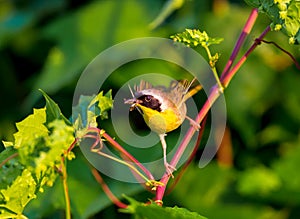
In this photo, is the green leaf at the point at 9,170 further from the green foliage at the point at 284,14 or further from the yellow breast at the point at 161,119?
the green foliage at the point at 284,14

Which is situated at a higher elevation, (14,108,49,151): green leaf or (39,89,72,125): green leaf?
(39,89,72,125): green leaf

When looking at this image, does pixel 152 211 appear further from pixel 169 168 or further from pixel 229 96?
pixel 229 96

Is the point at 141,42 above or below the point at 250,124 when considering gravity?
above

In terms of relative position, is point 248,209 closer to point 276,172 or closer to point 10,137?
point 276,172

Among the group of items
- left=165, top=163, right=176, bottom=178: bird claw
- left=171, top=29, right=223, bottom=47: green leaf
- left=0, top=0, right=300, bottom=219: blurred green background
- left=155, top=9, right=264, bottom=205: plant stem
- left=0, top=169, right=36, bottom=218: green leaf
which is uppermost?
left=171, top=29, right=223, bottom=47: green leaf

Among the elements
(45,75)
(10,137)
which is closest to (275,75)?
(45,75)

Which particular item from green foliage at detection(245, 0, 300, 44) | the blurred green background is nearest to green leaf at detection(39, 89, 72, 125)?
green foliage at detection(245, 0, 300, 44)

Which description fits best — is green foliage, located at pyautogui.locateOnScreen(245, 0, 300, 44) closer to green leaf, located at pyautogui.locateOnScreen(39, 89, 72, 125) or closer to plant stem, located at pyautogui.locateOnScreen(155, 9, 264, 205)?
plant stem, located at pyautogui.locateOnScreen(155, 9, 264, 205)
